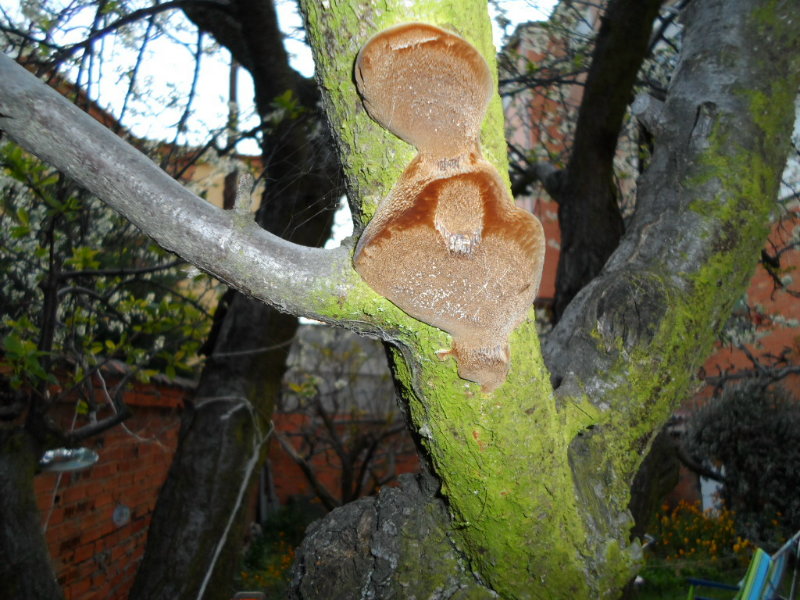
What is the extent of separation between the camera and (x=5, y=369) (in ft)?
12.0

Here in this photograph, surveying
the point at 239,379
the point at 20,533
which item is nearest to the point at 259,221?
the point at 239,379

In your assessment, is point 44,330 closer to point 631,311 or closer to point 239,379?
point 239,379

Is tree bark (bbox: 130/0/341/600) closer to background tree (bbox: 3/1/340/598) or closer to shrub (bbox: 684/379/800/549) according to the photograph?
background tree (bbox: 3/1/340/598)

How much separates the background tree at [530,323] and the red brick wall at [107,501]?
279cm

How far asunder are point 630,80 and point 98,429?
3488 mm

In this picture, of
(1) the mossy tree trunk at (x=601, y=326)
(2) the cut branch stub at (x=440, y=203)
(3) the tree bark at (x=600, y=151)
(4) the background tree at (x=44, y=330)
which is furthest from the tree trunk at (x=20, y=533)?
(3) the tree bark at (x=600, y=151)

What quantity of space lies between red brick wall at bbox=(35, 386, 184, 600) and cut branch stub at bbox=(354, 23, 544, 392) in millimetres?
3065

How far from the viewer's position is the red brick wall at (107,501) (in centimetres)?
437

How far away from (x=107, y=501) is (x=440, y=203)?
532 cm

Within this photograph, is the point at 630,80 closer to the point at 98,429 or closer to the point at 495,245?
the point at 495,245

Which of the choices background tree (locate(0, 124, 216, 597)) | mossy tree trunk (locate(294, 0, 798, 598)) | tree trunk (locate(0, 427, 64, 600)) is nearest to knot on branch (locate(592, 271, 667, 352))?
mossy tree trunk (locate(294, 0, 798, 598))

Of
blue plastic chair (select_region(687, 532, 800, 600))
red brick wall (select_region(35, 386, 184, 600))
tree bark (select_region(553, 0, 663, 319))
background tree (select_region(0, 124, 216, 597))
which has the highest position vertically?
tree bark (select_region(553, 0, 663, 319))

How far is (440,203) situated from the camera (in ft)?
3.42

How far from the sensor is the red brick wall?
437 centimetres
